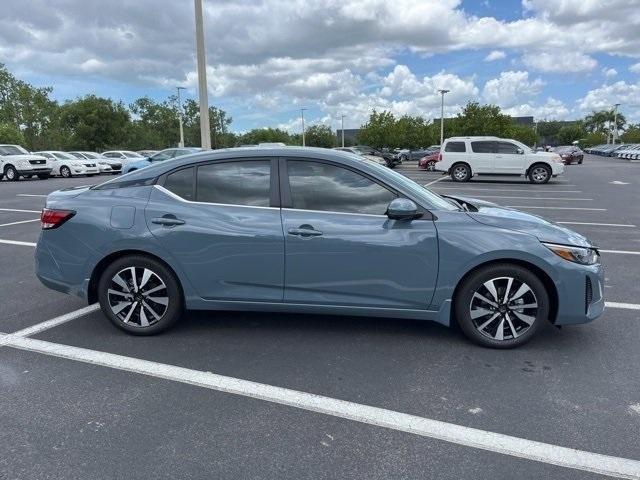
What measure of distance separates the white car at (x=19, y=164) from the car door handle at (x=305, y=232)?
25562 millimetres

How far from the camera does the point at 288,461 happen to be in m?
2.62

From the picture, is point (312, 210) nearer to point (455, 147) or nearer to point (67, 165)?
point (455, 147)

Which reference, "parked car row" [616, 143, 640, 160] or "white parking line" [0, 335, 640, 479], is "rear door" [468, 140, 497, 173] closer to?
"white parking line" [0, 335, 640, 479]

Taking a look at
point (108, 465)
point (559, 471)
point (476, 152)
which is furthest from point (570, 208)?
point (108, 465)

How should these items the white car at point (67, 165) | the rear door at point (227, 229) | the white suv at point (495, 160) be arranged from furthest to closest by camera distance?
the white car at point (67, 165) → the white suv at point (495, 160) → the rear door at point (227, 229)

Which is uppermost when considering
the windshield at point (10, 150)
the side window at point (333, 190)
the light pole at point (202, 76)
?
the light pole at point (202, 76)

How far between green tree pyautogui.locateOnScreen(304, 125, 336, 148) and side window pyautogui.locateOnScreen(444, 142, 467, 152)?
6140cm

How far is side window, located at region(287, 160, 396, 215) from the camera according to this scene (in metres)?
4.01

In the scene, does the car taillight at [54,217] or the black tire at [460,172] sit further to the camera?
the black tire at [460,172]

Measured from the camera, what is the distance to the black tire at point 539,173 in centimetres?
2088

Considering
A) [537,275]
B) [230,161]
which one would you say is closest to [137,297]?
[230,161]

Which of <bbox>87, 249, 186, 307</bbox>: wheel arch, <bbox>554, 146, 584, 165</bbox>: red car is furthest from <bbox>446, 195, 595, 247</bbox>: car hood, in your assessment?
<bbox>554, 146, 584, 165</bbox>: red car

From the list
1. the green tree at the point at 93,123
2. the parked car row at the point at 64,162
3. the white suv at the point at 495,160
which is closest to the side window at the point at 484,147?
the white suv at the point at 495,160

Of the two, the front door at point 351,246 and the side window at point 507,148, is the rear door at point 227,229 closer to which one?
the front door at point 351,246
